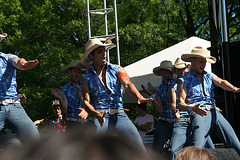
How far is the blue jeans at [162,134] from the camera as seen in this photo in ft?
19.5

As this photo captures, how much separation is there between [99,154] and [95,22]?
23.2 meters

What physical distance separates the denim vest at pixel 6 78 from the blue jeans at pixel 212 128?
6.69 ft

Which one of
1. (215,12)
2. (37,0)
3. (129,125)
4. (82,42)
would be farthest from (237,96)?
(37,0)

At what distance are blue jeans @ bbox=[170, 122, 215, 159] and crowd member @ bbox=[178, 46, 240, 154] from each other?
1.19 ft

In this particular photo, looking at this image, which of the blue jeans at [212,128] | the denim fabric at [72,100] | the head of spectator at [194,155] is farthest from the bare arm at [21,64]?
the head of spectator at [194,155]

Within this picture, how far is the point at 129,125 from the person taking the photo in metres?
4.63

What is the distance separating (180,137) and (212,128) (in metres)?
0.62

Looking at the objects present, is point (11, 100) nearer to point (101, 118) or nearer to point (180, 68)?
point (101, 118)

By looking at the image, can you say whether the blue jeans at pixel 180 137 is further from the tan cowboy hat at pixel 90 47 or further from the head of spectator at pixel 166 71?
the tan cowboy hat at pixel 90 47

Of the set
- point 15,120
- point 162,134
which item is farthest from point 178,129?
point 15,120

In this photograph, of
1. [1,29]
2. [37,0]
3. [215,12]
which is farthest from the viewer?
[37,0]

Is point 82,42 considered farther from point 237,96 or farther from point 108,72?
point 108,72

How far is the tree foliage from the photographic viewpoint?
899 inches

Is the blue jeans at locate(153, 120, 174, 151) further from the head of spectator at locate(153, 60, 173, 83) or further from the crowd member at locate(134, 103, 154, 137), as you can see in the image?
the crowd member at locate(134, 103, 154, 137)
